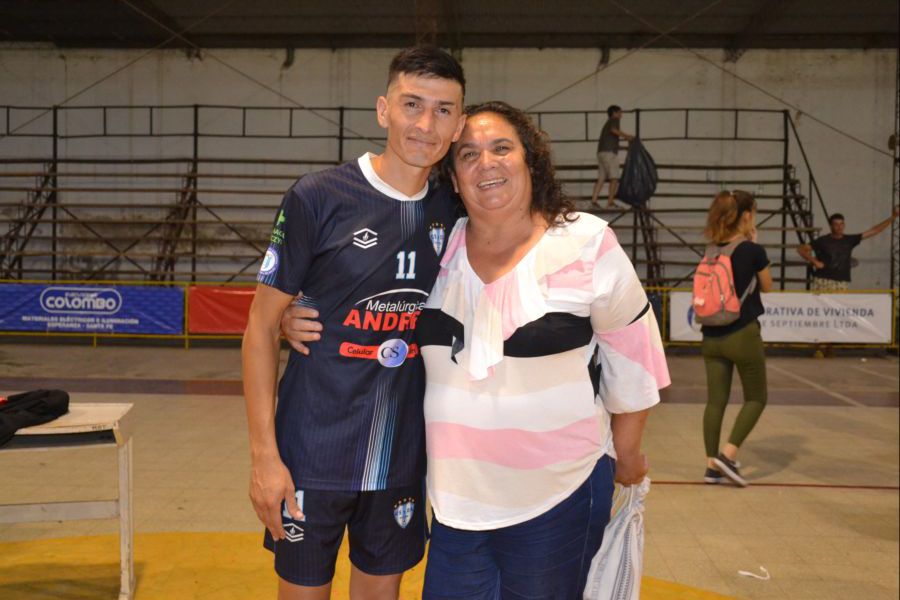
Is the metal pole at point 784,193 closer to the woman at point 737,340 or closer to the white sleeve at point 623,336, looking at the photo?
the woman at point 737,340

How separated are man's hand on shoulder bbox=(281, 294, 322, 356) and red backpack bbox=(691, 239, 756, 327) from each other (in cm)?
307

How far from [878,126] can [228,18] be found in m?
10.9

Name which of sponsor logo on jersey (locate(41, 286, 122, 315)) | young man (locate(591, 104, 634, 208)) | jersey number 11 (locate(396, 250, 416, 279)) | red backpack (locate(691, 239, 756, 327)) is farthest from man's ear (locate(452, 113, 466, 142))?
young man (locate(591, 104, 634, 208))

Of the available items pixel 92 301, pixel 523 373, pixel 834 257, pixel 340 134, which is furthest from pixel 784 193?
pixel 523 373

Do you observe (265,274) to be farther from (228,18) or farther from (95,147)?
(228,18)

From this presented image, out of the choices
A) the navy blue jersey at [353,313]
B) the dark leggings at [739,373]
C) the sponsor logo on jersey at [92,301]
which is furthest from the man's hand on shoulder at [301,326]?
the sponsor logo on jersey at [92,301]

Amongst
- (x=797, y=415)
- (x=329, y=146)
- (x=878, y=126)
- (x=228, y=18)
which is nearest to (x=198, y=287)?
(x=228, y=18)

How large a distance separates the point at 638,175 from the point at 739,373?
22.1ft

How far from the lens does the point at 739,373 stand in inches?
178

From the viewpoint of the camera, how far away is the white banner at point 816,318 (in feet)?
33.3

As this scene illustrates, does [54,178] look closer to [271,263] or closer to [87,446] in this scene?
[87,446]

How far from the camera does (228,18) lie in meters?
8.45

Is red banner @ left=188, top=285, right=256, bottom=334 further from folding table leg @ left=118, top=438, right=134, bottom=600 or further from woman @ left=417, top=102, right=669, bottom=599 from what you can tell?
woman @ left=417, top=102, right=669, bottom=599

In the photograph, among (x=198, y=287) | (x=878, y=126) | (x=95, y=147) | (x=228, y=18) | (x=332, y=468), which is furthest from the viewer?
(x=878, y=126)
